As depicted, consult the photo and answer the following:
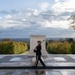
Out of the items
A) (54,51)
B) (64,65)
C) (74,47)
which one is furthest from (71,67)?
(54,51)

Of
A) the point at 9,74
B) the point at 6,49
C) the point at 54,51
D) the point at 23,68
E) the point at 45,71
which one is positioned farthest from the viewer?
the point at 54,51

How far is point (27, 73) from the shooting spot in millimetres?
16297

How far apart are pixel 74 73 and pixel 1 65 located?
5332 mm

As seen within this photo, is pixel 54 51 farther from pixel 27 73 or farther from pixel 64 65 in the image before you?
pixel 27 73

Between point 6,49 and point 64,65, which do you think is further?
point 6,49

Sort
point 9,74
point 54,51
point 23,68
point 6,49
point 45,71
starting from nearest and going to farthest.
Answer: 1. point 9,74
2. point 45,71
3. point 23,68
4. point 6,49
5. point 54,51

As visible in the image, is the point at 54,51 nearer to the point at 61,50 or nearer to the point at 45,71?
the point at 61,50

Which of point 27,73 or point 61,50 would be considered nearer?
point 27,73

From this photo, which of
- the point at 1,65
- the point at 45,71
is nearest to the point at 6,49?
the point at 1,65

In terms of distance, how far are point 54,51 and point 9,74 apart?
Answer: 19.4 m

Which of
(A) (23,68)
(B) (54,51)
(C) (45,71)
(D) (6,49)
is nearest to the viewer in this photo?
(C) (45,71)

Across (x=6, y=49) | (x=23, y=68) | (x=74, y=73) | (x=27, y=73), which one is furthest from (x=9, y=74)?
(x=6, y=49)

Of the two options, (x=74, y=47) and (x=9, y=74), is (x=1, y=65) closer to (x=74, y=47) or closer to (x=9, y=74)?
(x=9, y=74)

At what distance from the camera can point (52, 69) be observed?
59.2ft
